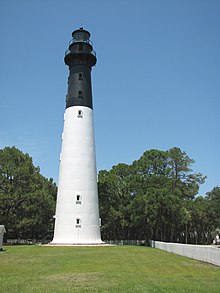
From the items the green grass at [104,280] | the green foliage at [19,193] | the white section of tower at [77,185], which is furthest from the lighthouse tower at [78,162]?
the green grass at [104,280]

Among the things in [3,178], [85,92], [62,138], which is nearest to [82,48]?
[85,92]

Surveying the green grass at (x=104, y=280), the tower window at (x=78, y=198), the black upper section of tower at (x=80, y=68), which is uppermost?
the black upper section of tower at (x=80, y=68)

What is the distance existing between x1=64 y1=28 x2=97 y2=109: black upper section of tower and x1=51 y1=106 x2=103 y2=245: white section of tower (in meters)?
1.07

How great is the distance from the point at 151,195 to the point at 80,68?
16.5 m

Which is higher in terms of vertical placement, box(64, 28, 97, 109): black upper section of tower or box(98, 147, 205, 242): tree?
box(64, 28, 97, 109): black upper section of tower

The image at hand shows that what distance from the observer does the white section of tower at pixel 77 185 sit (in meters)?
29.4

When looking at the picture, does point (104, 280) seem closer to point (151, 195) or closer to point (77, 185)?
point (77, 185)

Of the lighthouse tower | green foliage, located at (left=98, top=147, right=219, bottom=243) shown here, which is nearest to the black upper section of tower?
the lighthouse tower

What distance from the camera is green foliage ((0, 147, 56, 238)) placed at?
35688mm

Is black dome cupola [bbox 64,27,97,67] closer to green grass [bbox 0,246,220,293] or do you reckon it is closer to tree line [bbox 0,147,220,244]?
tree line [bbox 0,147,220,244]

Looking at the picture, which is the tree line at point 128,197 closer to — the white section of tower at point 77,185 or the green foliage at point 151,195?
the green foliage at point 151,195

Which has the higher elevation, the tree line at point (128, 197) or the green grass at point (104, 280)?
the tree line at point (128, 197)

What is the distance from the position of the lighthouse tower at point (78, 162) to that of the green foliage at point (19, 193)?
697cm

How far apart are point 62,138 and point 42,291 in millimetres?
24429
